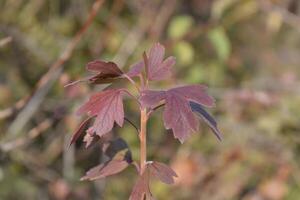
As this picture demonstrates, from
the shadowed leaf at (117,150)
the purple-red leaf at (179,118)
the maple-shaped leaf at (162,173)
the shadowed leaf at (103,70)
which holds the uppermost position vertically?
the shadowed leaf at (103,70)

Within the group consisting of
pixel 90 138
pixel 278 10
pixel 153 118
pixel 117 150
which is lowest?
pixel 153 118

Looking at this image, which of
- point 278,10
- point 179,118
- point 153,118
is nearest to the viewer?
point 179,118

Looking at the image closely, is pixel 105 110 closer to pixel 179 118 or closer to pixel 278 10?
pixel 179 118

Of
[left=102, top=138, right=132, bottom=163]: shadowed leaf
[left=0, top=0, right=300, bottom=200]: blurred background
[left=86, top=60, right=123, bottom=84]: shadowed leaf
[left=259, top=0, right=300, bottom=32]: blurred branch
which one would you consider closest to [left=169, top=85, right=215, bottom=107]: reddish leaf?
[left=86, top=60, right=123, bottom=84]: shadowed leaf

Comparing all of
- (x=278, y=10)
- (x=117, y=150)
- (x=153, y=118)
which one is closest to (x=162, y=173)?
(x=117, y=150)

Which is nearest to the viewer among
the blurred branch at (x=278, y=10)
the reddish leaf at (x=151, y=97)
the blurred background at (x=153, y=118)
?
the reddish leaf at (x=151, y=97)

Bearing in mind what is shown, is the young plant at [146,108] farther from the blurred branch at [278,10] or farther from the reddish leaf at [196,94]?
the blurred branch at [278,10]

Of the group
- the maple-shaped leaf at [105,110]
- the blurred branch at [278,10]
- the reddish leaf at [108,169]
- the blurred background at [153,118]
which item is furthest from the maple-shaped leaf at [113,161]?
the blurred branch at [278,10]
